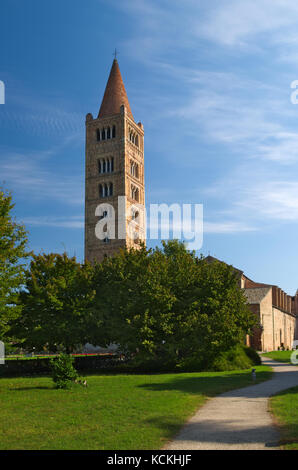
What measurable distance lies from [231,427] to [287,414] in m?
2.58

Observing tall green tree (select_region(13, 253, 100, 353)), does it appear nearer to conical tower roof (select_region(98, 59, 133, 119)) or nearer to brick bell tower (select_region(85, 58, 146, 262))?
brick bell tower (select_region(85, 58, 146, 262))

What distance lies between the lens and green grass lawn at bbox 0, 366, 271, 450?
10.3 m

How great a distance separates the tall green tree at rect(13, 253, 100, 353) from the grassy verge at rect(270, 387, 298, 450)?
62.9 feet

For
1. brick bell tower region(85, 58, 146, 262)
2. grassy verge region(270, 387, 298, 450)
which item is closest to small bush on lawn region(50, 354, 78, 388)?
grassy verge region(270, 387, 298, 450)

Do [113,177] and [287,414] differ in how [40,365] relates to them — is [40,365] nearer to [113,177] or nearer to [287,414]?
[287,414]

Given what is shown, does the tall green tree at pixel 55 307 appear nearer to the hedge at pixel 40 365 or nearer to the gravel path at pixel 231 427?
the hedge at pixel 40 365

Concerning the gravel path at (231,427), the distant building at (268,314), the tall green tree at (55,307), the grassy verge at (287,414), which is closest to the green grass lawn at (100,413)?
the gravel path at (231,427)

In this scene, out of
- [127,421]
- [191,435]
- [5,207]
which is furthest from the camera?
[5,207]

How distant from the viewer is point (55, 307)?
114ft
